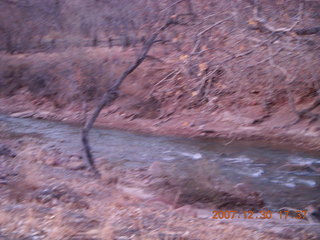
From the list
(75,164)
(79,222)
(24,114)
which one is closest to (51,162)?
(75,164)

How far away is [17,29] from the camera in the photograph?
25484mm

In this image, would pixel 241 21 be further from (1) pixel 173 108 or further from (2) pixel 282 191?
(1) pixel 173 108

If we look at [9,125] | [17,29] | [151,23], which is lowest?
[9,125]

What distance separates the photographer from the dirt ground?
5.42m

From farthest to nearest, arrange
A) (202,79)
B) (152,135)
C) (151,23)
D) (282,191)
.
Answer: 1. (151,23)
2. (152,135)
3. (202,79)
4. (282,191)

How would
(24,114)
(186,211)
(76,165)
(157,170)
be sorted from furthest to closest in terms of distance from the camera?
1. (24,114)
2. (76,165)
3. (157,170)
4. (186,211)

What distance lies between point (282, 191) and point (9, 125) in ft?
38.9

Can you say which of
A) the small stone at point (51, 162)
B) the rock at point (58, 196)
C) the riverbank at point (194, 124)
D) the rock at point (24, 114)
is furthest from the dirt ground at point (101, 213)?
the rock at point (24, 114)

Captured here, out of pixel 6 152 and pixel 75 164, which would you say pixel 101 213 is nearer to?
pixel 75 164

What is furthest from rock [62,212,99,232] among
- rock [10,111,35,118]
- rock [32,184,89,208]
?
rock [10,111,35,118]

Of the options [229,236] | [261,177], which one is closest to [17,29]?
[261,177]
